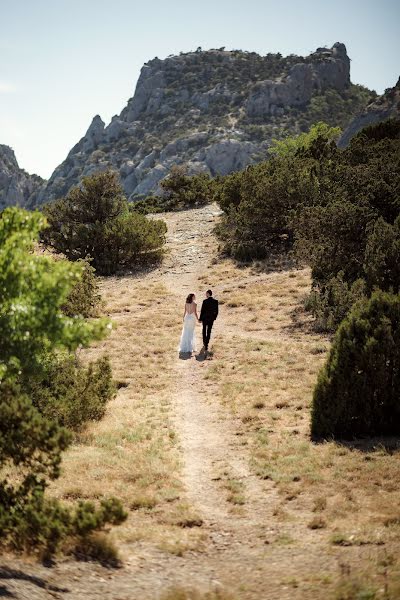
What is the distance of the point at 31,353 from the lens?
562 cm

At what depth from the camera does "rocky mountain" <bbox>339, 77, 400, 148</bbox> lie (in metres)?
76.6

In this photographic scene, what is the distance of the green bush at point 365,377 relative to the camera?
33.1 ft

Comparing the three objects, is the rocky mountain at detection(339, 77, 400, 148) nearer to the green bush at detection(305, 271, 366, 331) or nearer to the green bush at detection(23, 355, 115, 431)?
the green bush at detection(305, 271, 366, 331)

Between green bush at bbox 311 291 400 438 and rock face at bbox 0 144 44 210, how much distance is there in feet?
505

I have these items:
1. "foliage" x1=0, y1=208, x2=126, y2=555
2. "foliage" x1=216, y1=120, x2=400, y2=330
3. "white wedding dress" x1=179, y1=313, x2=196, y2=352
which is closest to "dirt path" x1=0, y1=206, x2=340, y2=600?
"foliage" x1=0, y1=208, x2=126, y2=555

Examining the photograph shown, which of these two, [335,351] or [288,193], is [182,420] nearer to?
[335,351]

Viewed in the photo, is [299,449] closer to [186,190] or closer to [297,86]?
[186,190]

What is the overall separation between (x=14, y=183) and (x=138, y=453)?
166 meters

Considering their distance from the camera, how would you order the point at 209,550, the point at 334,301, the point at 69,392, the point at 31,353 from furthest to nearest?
the point at 334,301
the point at 69,392
the point at 209,550
the point at 31,353

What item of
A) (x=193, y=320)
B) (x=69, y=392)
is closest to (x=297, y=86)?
(x=193, y=320)

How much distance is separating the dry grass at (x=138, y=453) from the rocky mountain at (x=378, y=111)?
231 ft

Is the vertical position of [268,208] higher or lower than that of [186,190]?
lower

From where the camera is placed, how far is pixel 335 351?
10.4 meters

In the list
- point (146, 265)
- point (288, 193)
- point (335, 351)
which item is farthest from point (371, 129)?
point (335, 351)
